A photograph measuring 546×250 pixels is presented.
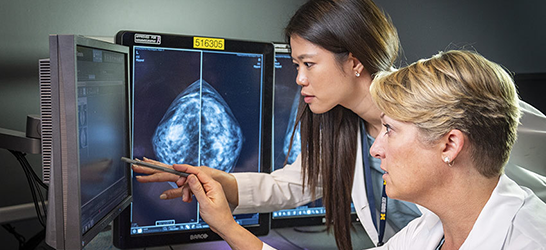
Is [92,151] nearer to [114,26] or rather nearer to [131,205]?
[131,205]

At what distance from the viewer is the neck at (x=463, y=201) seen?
88 centimetres

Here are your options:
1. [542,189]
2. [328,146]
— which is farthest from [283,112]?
[542,189]

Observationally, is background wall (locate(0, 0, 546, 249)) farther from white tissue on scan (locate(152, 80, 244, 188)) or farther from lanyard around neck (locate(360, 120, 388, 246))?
lanyard around neck (locate(360, 120, 388, 246))

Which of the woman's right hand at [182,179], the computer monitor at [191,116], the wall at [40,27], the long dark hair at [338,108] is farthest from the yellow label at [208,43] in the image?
the wall at [40,27]

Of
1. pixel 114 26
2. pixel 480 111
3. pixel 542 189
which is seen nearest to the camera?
pixel 480 111

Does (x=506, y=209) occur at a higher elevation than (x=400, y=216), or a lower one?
higher

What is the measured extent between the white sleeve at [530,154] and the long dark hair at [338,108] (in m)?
0.37

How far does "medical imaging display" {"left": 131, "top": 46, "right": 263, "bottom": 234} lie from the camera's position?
4.08 feet

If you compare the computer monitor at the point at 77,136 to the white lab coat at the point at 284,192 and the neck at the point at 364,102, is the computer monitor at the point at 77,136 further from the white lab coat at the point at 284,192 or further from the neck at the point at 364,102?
the neck at the point at 364,102

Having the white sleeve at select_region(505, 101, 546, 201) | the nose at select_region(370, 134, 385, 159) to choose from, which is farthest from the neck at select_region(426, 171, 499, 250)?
the white sleeve at select_region(505, 101, 546, 201)

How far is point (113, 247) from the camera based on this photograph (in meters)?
1.29

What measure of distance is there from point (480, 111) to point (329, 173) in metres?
0.62

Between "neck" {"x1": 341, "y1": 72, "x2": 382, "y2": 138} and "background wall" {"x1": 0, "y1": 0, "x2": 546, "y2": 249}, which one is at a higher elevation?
"background wall" {"x1": 0, "y1": 0, "x2": 546, "y2": 249}

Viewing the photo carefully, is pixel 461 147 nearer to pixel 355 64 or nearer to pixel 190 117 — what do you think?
pixel 355 64
